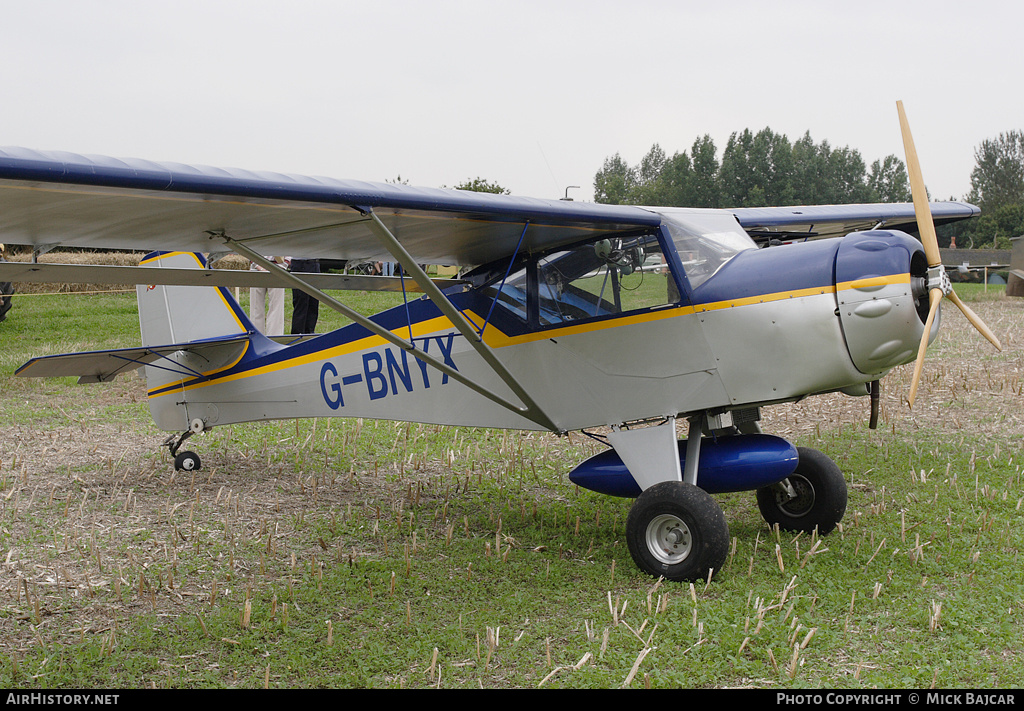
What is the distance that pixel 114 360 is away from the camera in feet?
24.1

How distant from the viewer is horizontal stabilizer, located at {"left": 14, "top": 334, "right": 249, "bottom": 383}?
6.89 meters

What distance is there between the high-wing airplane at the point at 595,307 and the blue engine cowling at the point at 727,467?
15 mm

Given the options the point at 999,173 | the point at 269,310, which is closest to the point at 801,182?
the point at 999,173

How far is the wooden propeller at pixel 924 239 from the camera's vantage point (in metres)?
4.52

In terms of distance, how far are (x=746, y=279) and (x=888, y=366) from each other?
98 cm

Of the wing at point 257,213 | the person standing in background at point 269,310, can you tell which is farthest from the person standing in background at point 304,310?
the wing at point 257,213

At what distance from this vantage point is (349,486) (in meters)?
7.30

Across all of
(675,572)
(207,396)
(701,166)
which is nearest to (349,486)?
(207,396)

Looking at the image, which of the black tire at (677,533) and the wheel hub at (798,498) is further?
the wheel hub at (798,498)

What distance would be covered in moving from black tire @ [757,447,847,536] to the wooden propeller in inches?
31.5

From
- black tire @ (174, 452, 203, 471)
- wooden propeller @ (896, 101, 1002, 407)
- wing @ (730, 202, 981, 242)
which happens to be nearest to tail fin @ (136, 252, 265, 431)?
black tire @ (174, 452, 203, 471)

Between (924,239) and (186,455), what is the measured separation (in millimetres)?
6567

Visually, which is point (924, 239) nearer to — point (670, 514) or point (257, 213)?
point (670, 514)

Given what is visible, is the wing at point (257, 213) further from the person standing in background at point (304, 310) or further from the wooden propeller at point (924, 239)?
the person standing in background at point (304, 310)
